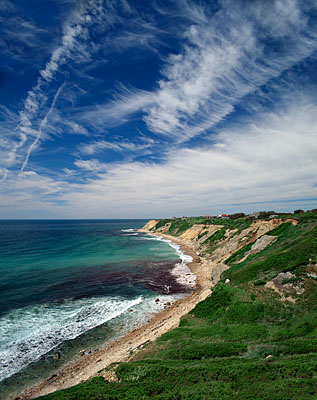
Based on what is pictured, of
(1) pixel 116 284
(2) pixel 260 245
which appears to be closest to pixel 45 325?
(1) pixel 116 284

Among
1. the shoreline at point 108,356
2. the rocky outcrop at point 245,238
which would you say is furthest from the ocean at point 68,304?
the rocky outcrop at point 245,238

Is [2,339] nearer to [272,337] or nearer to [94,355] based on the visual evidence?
[94,355]

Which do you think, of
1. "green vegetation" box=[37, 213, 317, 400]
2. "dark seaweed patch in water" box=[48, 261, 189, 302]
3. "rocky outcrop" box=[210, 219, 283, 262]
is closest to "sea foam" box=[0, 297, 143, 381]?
"dark seaweed patch in water" box=[48, 261, 189, 302]

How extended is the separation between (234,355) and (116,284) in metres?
28.6

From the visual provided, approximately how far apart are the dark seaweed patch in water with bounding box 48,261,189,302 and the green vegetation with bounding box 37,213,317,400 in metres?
15.3

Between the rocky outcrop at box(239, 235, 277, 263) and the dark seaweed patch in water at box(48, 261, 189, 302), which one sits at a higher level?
the rocky outcrop at box(239, 235, 277, 263)

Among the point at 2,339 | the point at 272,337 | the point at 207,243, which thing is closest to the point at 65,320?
the point at 2,339

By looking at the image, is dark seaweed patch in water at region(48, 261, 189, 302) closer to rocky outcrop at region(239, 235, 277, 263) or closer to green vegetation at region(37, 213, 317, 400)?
rocky outcrop at region(239, 235, 277, 263)

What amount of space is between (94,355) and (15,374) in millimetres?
6259

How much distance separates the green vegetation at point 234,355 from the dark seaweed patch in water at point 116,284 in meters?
15.3

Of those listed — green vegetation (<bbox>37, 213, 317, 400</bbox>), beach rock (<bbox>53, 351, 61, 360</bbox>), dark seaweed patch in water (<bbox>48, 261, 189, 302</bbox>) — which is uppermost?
green vegetation (<bbox>37, 213, 317, 400</bbox>)

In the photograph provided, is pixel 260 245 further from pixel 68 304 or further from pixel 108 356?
pixel 68 304

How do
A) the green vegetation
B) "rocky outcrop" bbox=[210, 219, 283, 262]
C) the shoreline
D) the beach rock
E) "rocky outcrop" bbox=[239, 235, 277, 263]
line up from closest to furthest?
1. the green vegetation
2. the shoreline
3. the beach rock
4. "rocky outcrop" bbox=[239, 235, 277, 263]
5. "rocky outcrop" bbox=[210, 219, 283, 262]

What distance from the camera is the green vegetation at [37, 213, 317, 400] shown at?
10438 millimetres
